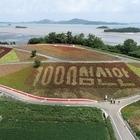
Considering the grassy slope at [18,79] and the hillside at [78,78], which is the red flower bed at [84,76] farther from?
the grassy slope at [18,79]

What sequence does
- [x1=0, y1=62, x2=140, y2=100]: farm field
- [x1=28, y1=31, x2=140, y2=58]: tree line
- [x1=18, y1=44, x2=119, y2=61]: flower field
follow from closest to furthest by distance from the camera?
1. [x1=0, y1=62, x2=140, y2=100]: farm field
2. [x1=18, y1=44, x2=119, y2=61]: flower field
3. [x1=28, y1=31, x2=140, y2=58]: tree line

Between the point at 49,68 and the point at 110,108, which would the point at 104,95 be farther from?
the point at 49,68

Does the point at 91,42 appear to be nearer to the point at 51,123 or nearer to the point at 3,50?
the point at 3,50

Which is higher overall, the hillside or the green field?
the hillside

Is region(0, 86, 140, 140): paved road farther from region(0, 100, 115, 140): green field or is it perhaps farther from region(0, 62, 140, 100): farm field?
region(0, 62, 140, 100): farm field

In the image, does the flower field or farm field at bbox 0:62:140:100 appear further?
the flower field

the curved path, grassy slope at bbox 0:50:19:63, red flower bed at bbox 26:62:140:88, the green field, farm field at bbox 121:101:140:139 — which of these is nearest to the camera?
the green field

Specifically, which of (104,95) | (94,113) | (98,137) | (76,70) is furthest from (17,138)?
(76,70)

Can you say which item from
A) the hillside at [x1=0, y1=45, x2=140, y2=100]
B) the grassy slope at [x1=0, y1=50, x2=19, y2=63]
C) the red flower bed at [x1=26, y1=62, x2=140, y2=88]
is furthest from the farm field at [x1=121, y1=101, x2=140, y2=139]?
the grassy slope at [x1=0, y1=50, x2=19, y2=63]
